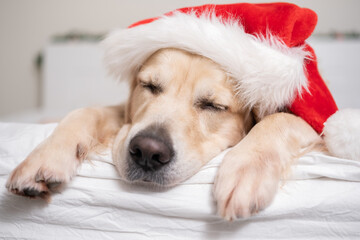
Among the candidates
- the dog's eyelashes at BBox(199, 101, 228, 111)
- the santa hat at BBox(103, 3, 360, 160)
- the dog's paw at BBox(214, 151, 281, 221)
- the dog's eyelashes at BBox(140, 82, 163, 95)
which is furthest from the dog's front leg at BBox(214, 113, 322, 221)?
the dog's eyelashes at BBox(140, 82, 163, 95)

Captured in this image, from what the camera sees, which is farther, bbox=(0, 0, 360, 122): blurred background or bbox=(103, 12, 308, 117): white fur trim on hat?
bbox=(0, 0, 360, 122): blurred background

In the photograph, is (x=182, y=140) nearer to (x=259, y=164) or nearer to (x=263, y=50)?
(x=259, y=164)

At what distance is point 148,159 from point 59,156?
0.33 meters

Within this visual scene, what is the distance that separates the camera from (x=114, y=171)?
1058 mm

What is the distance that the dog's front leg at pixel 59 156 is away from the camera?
0.93 meters

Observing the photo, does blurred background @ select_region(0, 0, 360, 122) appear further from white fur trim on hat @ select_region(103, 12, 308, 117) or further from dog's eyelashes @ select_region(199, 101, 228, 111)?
dog's eyelashes @ select_region(199, 101, 228, 111)

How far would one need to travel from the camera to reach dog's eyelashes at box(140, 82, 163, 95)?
1334 mm

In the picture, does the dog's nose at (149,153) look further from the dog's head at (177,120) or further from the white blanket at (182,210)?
A: the white blanket at (182,210)

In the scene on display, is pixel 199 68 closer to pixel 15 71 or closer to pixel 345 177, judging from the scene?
pixel 345 177

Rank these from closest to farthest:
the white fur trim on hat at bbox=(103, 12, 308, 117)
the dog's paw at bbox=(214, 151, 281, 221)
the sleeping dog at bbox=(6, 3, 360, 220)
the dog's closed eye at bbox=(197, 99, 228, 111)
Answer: the dog's paw at bbox=(214, 151, 281, 221) → the sleeping dog at bbox=(6, 3, 360, 220) → the white fur trim on hat at bbox=(103, 12, 308, 117) → the dog's closed eye at bbox=(197, 99, 228, 111)

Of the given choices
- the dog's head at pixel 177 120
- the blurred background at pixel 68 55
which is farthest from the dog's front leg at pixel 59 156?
the blurred background at pixel 68 55

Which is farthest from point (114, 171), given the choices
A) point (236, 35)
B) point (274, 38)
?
point (274, 38)

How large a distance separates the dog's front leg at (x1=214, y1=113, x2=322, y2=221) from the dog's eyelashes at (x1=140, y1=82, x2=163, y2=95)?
50 centimetres

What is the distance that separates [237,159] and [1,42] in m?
4.95
